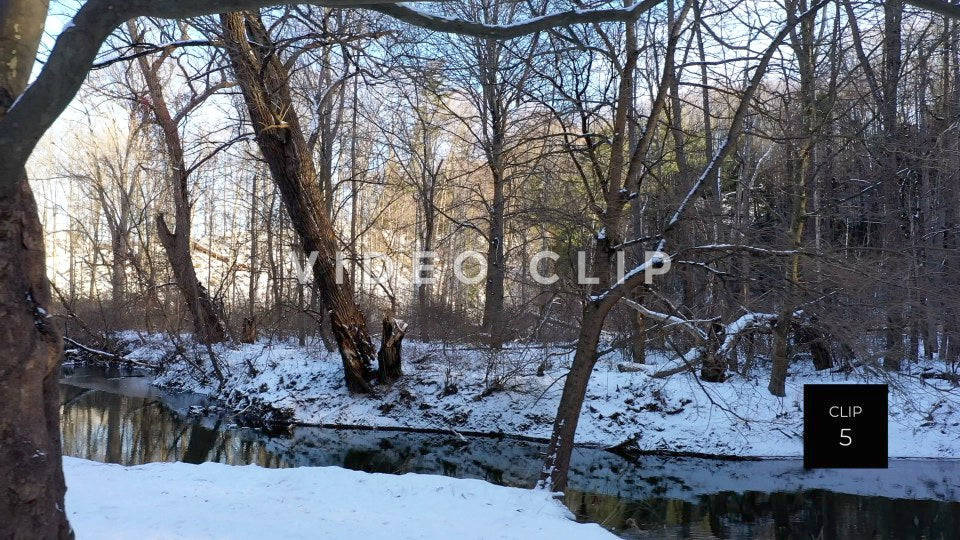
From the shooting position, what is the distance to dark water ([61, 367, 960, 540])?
973cm

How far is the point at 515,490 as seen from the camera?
23.9ft

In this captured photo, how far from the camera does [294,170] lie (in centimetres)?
1349

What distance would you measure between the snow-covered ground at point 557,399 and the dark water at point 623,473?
543mm

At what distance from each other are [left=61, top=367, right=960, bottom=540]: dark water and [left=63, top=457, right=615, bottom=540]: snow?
310 centimetres

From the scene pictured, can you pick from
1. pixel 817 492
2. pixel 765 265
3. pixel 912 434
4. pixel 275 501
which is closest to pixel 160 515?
pixel 275 501

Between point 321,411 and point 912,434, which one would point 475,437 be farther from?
Answer: point 912,434

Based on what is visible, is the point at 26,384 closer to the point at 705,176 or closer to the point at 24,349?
the point at 24,349

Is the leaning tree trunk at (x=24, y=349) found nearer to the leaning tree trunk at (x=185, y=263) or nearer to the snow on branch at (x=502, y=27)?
the snow on branch at (x=502, y=27)

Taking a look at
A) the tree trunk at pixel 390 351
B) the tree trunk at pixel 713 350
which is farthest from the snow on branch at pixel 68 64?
the tree trunk at pixel 390 351

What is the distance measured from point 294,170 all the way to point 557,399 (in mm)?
7863

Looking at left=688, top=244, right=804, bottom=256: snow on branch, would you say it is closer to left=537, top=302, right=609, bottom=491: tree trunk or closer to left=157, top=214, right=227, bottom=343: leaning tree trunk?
left=537, top=302, right=609, bottom=491: tree trunk

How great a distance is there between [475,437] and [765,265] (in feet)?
28.7

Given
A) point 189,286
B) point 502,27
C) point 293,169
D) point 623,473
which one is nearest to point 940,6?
point 502,27

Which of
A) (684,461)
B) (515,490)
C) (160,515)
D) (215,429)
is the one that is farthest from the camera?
(215,429)
